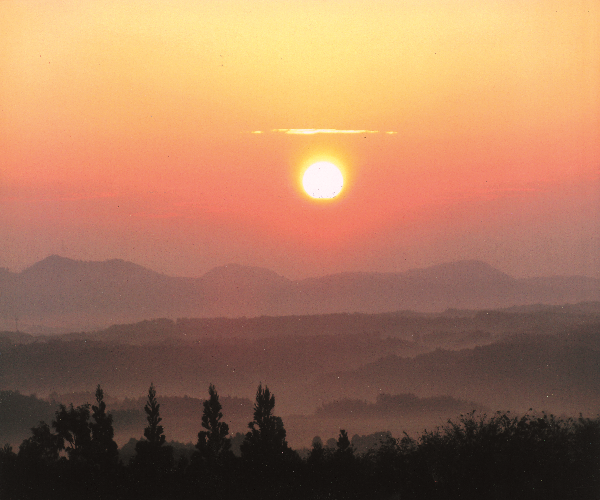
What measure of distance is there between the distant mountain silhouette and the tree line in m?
43.4

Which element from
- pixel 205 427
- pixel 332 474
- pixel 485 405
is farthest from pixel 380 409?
pixel 332 474

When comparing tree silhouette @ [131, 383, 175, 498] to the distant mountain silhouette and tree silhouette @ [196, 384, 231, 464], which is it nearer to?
tree silhouette @ [196, 384, 231, 464]

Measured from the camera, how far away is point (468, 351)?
148500 millimetres

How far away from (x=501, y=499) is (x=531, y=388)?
8950 centimetres

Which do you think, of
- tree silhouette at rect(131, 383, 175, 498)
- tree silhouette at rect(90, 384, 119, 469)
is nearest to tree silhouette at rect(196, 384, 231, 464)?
tree silhouette at rect(131, 383, 175, 498)

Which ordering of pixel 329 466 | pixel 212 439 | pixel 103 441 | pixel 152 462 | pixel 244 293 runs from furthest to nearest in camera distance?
pixel 244 293
pixel 212 439
pixel 152 462
pixel 103 441
pixel 329 466

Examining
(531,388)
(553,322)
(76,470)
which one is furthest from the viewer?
(553,322)

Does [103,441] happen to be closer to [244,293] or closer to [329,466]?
[329,466]

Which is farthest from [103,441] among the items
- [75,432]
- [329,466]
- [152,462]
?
[329,466]

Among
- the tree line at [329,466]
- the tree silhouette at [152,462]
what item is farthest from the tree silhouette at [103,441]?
the tree silhouette at [152,462]

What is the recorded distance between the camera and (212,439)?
55250 mm

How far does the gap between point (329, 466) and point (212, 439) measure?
1732cm

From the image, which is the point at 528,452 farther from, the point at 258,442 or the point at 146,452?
the point at 146,452

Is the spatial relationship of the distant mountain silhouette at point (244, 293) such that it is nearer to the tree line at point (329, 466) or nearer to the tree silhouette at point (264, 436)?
the tree silhouette at point (264, 436)
